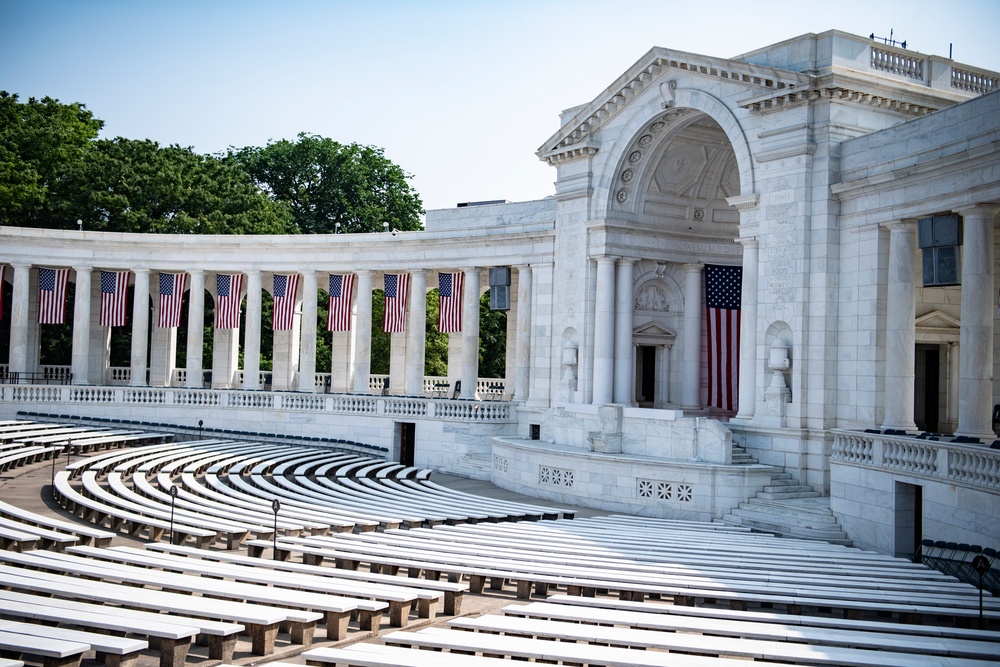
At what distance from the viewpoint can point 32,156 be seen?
69.4 metres

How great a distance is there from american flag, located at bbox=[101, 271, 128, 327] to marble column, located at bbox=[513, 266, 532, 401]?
21279 millimetres

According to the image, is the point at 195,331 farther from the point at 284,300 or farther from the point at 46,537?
the point at 46,537

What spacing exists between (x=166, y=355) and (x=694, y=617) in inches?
2006

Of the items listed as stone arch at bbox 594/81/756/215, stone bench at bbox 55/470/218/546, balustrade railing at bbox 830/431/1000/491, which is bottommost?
stone bench at bbox 55/470/218/546

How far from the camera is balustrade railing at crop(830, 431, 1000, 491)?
23.2 metres

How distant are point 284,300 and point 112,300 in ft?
30.1

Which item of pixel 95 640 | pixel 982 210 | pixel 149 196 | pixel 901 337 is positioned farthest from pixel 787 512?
pixel 149 196

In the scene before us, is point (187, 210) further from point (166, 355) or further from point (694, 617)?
point (694, 617)

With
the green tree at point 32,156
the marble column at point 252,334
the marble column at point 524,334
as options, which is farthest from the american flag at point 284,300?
the green tree at point 32,156

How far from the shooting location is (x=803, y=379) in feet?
114

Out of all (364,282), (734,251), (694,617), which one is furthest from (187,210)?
(694,617)

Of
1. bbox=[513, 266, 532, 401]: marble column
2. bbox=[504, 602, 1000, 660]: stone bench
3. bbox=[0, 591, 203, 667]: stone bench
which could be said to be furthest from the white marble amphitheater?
bbox=[0, 591, 203, 667]: stone bench

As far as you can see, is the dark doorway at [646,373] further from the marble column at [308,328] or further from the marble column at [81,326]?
the marble column at [81,326]

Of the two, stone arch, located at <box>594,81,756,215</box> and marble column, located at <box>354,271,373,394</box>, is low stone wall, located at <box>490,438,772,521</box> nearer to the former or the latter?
stone arch, located at <box>594,81,756,215</box>
